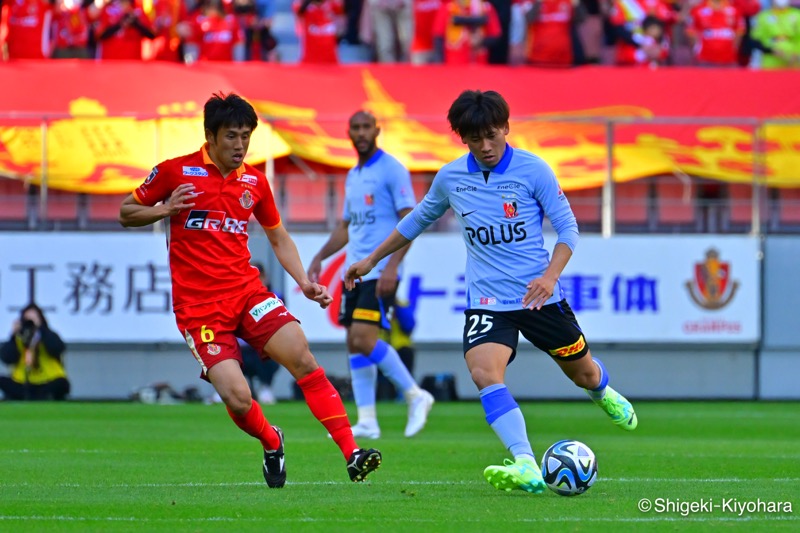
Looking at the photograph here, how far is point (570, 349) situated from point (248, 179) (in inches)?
79.6

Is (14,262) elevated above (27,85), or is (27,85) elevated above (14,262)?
(27,85)

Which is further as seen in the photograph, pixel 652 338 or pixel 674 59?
pixel 674 59

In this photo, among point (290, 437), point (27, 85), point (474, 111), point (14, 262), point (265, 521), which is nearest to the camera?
point (265, 521)

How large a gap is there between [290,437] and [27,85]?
9.51 metres

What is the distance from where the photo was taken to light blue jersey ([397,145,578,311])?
8062 mm

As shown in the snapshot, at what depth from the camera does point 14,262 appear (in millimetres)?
18500

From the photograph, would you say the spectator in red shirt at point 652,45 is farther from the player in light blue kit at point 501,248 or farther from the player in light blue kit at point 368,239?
the player in light blue kit at point 501,248

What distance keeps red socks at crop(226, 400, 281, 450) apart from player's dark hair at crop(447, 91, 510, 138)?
1861 millimetres

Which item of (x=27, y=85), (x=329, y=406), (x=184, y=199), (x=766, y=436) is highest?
(x=27, y=85)

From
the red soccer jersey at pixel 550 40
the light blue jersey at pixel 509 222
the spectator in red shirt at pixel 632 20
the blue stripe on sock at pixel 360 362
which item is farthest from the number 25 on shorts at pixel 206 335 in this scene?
the spectator in red shirt at pixel 632 20

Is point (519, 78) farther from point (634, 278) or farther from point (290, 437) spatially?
point (290, 437)

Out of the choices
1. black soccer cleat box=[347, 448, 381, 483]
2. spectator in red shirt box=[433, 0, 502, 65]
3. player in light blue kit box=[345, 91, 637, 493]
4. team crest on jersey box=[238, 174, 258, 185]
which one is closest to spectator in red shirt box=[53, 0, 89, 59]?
spectator in red shirt box=[433, 0, 502, 65]

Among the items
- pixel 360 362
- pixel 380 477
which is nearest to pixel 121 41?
pixel 360 362

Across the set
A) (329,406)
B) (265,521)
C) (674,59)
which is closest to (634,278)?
(674,59)
